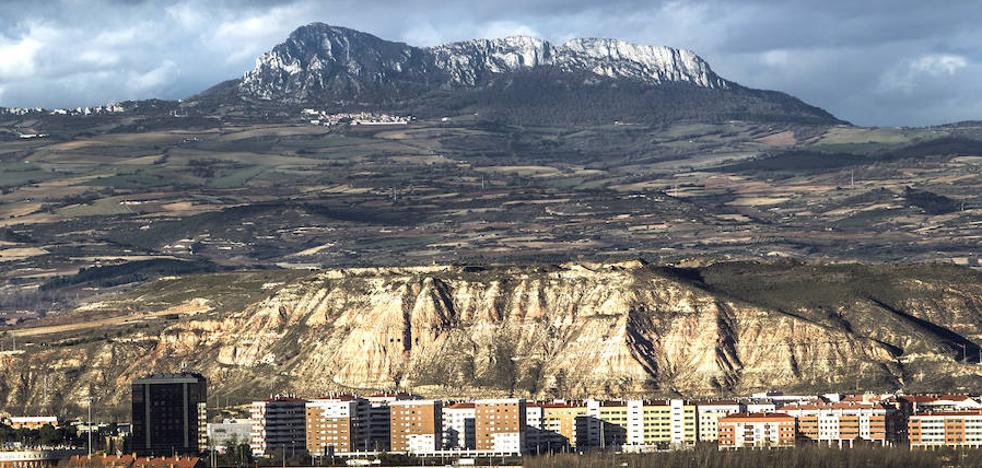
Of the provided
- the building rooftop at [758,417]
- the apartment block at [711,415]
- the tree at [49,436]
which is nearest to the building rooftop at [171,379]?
the tree at [49,436]

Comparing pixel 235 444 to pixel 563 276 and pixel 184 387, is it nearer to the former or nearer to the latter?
pixel 184 387

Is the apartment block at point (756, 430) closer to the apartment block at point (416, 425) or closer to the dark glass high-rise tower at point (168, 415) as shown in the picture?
the apartment block at point (416, 425)

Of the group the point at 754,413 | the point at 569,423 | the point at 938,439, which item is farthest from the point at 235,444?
the point at 938,439

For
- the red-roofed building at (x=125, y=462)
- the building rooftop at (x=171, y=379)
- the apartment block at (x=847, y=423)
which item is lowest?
the red-roofed building at (x=125, y=462)

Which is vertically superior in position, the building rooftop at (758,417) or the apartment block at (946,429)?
the building rooftop at (758,417)

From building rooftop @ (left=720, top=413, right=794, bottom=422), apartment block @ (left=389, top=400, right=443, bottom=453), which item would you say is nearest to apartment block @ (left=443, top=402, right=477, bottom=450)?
apartment block @ (left=389, top=400, right=443, bottom=453)

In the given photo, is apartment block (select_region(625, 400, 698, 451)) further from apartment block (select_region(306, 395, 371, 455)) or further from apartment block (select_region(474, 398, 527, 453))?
apartment block (select_region(306, 395, 371, 455))
